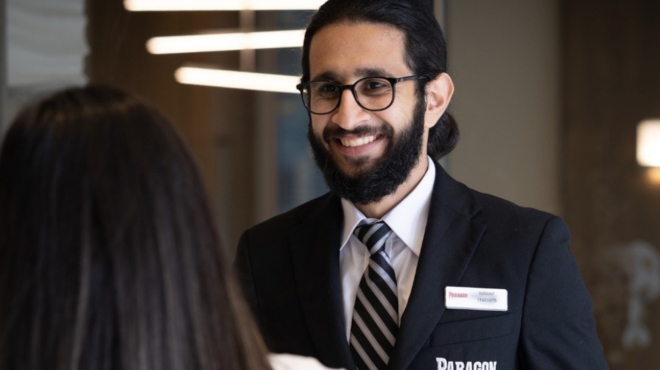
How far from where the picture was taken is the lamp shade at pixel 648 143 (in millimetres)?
3352

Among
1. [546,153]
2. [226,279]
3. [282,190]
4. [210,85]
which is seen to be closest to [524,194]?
[546,153]

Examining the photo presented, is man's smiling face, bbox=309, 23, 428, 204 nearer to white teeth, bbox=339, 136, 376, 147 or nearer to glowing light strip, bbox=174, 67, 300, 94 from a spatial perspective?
white teeth, bbox=339, 136, 376, 147

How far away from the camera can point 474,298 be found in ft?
6.84

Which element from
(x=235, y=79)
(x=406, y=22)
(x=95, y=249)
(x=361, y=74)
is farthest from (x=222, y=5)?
(x=95, y=249)

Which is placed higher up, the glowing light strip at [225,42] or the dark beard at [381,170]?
the glowing light strip at [225,42]

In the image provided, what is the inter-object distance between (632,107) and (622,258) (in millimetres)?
607

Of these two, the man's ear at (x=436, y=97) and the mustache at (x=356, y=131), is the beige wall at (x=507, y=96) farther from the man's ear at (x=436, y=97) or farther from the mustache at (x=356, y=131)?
the mustache at (x=356, y=131)

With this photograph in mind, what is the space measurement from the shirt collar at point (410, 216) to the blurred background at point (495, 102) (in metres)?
1.30

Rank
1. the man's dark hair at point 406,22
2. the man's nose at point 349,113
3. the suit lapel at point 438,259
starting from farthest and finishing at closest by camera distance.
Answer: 1. the man's dark hair at point 406,22
2. the man's nose at point 349,113
3. the suit lapel at point 438,259

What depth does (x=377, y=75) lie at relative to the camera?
221 centimetres

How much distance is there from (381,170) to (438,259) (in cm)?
27

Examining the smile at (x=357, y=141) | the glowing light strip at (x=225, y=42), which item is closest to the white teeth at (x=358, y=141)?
the smile at (x=357, y=141)

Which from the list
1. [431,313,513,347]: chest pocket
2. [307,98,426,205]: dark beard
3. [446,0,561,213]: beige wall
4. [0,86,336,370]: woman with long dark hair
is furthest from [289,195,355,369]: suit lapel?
[446,0,561,213]: beige wall

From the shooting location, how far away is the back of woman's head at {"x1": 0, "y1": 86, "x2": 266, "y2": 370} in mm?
1067
